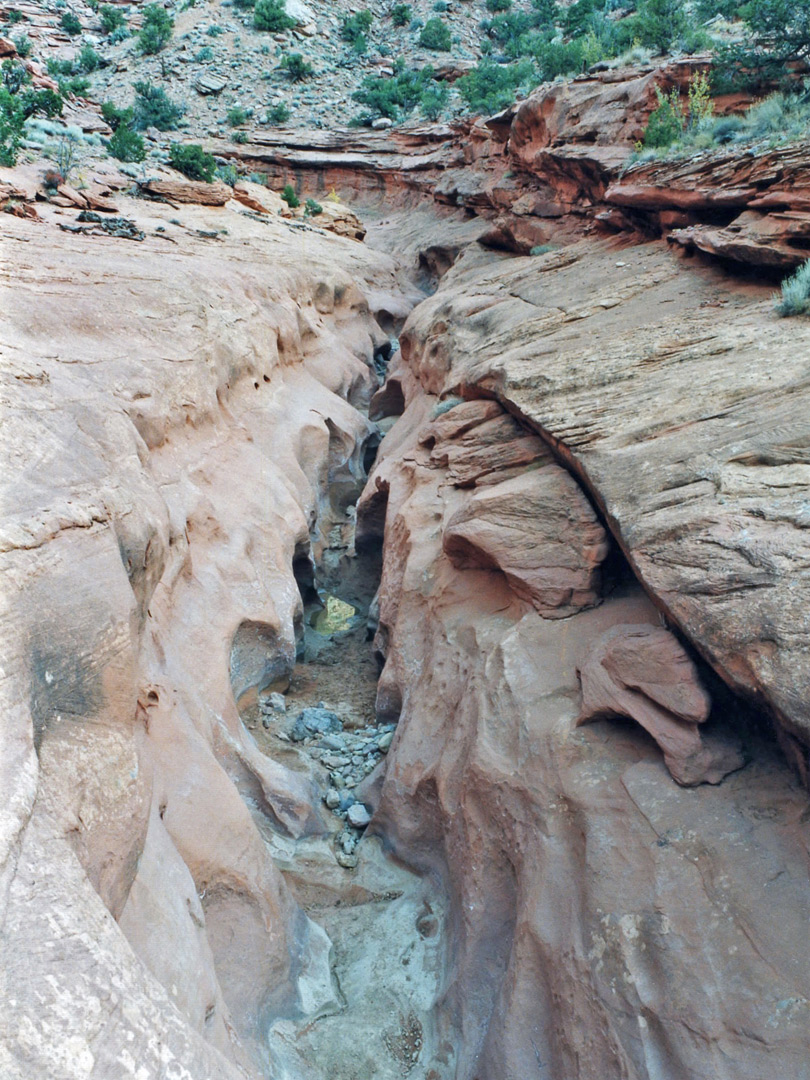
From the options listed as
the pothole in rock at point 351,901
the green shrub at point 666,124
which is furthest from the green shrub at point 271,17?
the pothole in rock at point 351,901

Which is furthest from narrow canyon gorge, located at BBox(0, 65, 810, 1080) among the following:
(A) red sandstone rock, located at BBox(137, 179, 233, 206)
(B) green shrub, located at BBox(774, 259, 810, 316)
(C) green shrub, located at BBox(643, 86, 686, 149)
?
(A) red sandstone rock, located at BBox(137, 179, 233, 206)

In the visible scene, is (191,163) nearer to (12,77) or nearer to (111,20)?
(12,77)

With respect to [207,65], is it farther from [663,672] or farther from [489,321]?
[663,672]

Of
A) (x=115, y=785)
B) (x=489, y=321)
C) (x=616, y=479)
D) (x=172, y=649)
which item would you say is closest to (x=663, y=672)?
(x=616, y=479)

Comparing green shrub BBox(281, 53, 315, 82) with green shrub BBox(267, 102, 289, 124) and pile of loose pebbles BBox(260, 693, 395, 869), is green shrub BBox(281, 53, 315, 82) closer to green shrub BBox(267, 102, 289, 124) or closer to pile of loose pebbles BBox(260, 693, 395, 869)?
green shrub BBox(267, 102, 289, 124)

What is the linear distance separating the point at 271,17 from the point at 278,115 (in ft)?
32.9

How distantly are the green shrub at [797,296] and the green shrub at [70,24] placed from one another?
1948 inches

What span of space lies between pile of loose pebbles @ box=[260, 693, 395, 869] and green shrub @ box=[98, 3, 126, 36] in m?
48.7

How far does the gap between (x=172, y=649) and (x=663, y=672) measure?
4.77 meters

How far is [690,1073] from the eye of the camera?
412cm

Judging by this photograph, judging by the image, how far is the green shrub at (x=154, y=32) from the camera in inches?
1545

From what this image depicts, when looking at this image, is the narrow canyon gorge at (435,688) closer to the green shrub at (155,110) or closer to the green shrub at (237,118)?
the green shrub at (155,110)

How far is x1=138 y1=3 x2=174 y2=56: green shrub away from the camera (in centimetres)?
3923

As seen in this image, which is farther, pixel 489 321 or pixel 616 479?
pixel 489 321
